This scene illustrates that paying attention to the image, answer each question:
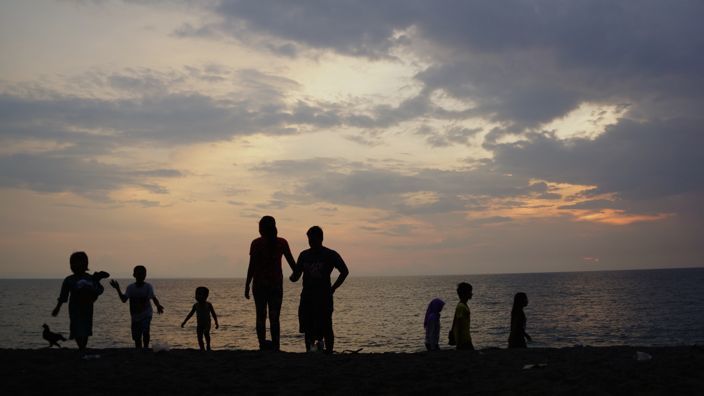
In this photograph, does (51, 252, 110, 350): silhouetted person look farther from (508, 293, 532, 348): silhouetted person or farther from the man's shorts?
(508, 293, 532, 348): silhouetted person

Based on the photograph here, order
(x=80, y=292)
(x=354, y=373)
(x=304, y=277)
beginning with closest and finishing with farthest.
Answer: (x=354, y=373)
(x=304, y=277)
(x=80, y=292)

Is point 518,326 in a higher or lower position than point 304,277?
lower

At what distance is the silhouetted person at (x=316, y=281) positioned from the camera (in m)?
9.45

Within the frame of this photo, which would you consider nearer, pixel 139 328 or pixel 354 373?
pixel 354 373

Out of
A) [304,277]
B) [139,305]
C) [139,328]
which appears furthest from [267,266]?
[139,328]

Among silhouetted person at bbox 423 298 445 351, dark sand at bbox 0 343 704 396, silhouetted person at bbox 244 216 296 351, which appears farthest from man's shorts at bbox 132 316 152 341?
silhouetted person at bbox 423 298 445 351

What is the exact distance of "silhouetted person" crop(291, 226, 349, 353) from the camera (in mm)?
9453

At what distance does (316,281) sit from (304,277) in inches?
10.8

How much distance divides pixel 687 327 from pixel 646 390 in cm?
4666

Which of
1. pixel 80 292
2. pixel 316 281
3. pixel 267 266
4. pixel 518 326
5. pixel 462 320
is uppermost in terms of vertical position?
pixel 267 266

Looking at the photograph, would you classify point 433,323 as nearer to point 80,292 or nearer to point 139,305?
point 139,305

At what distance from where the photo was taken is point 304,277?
964 cm

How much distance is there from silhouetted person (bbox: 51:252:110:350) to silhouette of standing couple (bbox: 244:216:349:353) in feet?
9.19

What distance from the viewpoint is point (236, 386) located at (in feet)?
23.0
